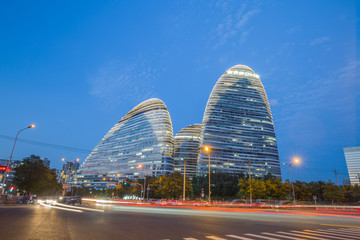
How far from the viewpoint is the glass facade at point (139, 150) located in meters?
158

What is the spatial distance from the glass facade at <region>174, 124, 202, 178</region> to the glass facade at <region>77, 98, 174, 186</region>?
1687 centimetres

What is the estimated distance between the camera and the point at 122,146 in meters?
186

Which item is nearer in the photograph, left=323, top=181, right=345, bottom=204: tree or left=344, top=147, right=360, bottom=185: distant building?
left=323, top=181, right=345, bottom=204: tree

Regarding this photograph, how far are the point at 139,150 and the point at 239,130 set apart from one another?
266 feet

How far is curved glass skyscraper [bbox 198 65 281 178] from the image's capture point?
15312 centimetres

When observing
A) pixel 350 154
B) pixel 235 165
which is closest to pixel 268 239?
pixel 235 165

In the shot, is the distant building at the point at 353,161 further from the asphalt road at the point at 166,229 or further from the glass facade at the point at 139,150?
the asphalt road at the point at 166,229

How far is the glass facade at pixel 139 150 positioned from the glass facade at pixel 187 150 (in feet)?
55.4

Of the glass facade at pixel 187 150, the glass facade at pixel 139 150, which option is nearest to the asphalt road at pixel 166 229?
the glass facade at pixel 139 150

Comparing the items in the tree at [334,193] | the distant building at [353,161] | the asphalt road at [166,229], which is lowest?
the asphalt road at [166,229]

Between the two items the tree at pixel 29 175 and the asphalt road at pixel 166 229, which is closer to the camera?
the asphalt road at pixel 166 229

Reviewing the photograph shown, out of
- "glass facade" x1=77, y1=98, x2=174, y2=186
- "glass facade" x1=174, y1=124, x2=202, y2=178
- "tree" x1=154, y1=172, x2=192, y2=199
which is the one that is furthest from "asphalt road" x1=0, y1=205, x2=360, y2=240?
"glass facade" x1=174, y1=124, x2=202, y2=178

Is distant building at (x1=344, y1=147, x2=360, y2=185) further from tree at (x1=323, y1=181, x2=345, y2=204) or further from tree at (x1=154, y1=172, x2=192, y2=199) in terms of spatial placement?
tree at (x1=154, y1=172, x2=192, y2=199)

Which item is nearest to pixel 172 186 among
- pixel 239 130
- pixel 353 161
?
pixel 239 130
